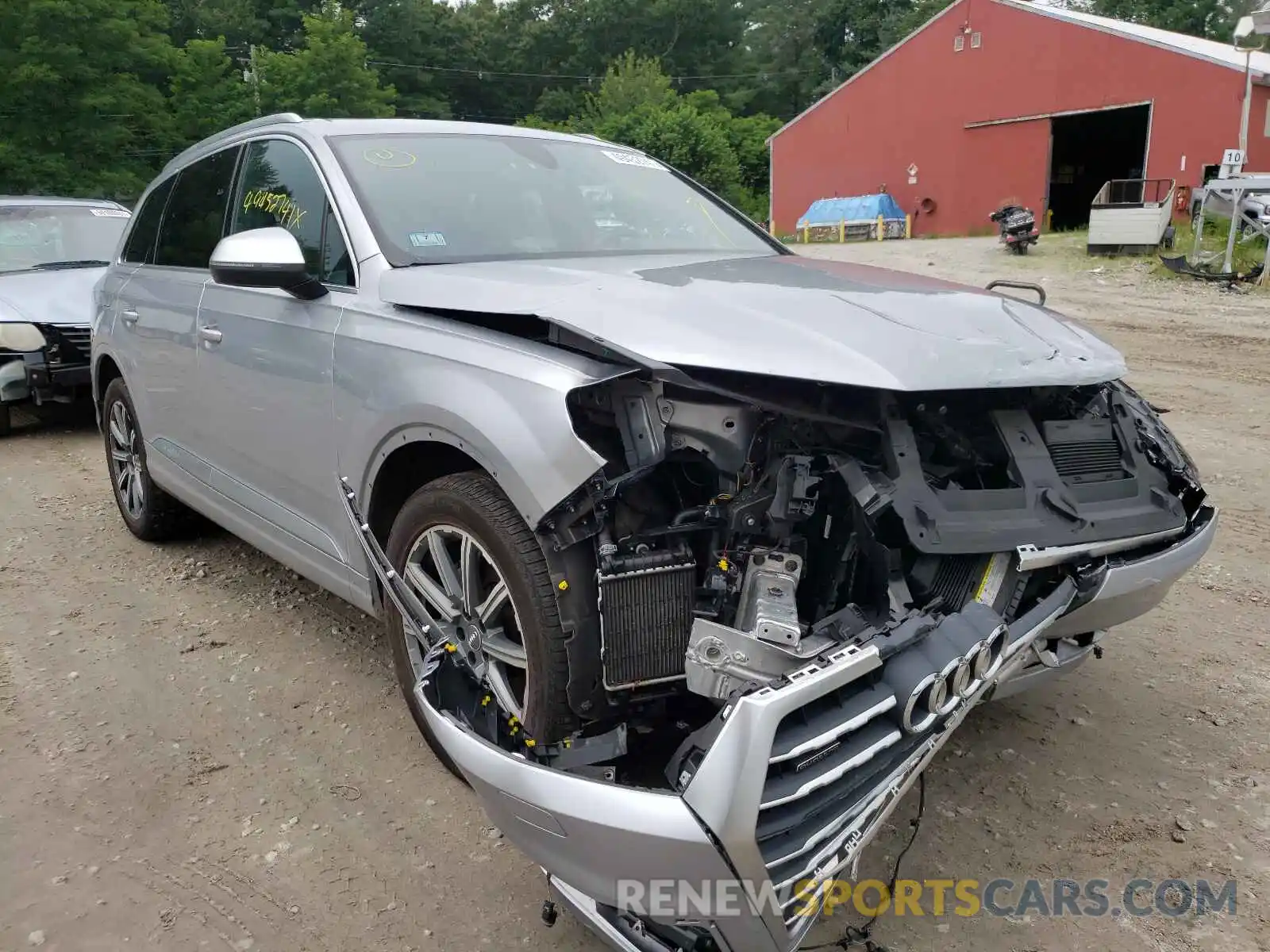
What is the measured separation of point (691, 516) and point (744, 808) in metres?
0.83

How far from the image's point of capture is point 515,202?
329 cm

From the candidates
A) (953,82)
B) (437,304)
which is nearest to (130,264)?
(437,304)

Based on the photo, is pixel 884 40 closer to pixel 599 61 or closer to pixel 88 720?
pixel 599 61

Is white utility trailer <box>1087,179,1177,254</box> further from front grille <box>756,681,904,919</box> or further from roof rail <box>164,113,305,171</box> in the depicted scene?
front grille <box>756,681,904,919</box>

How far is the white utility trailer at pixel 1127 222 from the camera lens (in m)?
15.2

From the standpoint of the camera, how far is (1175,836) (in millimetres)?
2496

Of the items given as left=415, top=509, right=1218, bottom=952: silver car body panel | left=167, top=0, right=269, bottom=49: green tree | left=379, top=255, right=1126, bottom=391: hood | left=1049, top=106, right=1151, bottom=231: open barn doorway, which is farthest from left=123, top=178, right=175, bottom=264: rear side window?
left=167, top=0, right=269, bottom=49: green tree

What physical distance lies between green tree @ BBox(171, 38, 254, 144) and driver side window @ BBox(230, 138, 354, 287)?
23.0 metres

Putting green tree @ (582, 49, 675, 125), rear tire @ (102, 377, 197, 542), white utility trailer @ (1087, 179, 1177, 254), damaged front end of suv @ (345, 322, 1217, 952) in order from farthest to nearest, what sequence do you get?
green tree @ (582, 49, 675, 125)
white utility trailer @ (1087, 179, 1177, 254)
rear tire @ (102, 377, 197, 542)
damaged front end of suv @ (345, 322, 1217, 952)

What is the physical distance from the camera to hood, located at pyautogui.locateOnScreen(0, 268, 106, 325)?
725cm

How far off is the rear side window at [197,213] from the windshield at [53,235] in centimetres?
454

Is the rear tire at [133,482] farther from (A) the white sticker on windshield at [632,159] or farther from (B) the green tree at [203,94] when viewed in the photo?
(B) the green tree at [203,94]

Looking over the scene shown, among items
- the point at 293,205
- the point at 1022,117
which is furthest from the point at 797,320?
the point at 1022,117

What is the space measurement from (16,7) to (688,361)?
21.6 meters
